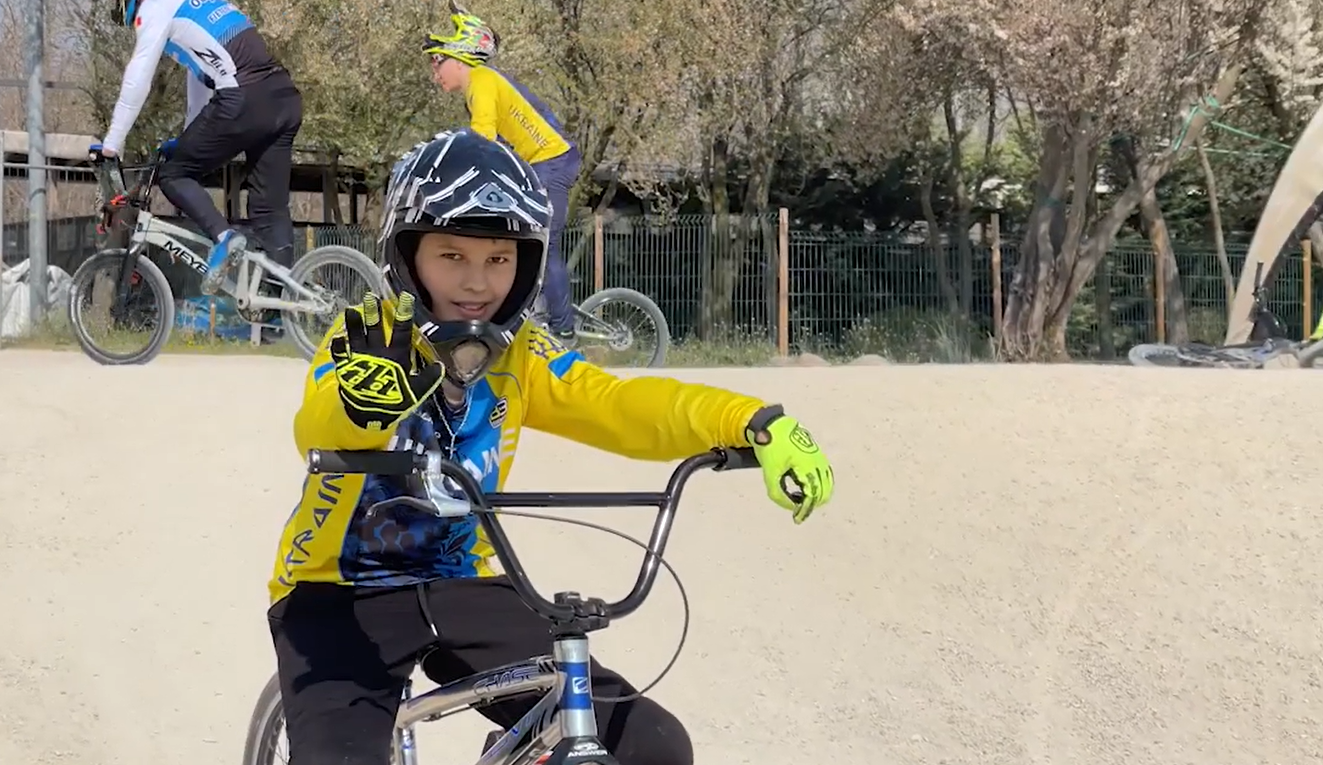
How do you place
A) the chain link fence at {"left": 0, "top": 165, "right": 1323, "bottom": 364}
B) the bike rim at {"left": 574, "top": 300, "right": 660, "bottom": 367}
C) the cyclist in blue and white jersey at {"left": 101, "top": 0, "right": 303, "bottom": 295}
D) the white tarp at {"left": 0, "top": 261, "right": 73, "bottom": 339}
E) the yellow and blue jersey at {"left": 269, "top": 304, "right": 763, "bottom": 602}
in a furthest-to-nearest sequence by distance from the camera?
the chain link fence at {"left": 0, "top": 165, "right": 1323, "bottom": 364}, the white tarp at {"left": 0, "top": 261, "right": 73, "bottom": 339}, the bike rim at {"left": 574, "top": 300, "right": 660, "bottom": 367}, the cyclist in blue and white jersey at {"left": 101, "top": 0, "right": 303, "bottom": 295}, the yellow and blue jersey at {"left": 269, "top": 304, "right": 763, "bottom": 602}

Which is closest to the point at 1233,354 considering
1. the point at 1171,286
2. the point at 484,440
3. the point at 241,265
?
the point at 241,265

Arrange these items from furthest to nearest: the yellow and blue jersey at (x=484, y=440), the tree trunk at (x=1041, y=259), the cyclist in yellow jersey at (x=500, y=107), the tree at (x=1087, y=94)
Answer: the tree trunk at (x=1041, y=259) < the tree at (x=1087, y=94) < the cyclist in yellow jersey at (x=500, y=107) < the yellow and blue jersey at (x=484, y=440)

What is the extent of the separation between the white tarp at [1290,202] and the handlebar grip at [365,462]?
13.0 m

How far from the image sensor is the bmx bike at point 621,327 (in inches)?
402

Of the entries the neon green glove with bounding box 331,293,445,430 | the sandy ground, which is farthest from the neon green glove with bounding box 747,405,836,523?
the sandy ground

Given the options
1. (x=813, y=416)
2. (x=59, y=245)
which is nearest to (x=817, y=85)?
(x=59, y=245)

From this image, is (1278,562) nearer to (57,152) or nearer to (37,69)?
(37,69)

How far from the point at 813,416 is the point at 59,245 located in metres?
16.7

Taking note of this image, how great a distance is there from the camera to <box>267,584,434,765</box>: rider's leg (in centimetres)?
271

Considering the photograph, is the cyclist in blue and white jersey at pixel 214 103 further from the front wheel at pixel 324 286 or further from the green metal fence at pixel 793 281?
the green metal fence at pixel 793 281

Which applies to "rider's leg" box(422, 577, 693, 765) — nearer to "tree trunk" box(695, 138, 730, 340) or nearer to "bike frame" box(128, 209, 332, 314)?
"bike frame" box(128, 209, 332, 314)

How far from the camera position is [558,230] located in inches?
311

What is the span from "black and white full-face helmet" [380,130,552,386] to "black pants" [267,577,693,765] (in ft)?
1.69

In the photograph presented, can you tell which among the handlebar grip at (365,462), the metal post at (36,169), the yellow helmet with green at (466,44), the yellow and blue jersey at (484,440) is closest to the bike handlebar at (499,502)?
the handlebar grip at (365,462)
